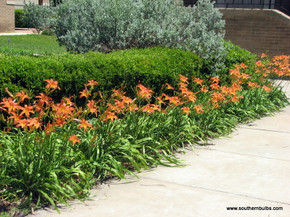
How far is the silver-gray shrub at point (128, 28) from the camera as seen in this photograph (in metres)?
9.73

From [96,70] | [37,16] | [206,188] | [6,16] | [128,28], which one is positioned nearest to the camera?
[206,188]

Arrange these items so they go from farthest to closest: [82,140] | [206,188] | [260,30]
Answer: [260,30] < [82,140] < [206,188]

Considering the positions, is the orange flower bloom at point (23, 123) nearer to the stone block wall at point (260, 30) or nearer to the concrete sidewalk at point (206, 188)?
the concrete sidewalk at point (206, 188)

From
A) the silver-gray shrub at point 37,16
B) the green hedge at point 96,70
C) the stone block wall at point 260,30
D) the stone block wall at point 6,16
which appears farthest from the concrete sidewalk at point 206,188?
the stone block wall at point 6,16

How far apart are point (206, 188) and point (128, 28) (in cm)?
549

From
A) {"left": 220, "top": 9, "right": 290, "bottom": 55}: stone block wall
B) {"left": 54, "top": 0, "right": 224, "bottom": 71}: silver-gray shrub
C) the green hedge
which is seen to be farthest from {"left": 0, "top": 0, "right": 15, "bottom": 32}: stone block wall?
the green hedge

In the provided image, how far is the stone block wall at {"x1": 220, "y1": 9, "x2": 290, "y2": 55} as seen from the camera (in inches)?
619

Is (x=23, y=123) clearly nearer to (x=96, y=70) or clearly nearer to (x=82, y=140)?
(x=82, y=140)

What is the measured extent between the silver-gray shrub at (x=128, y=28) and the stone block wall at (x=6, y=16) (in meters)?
20.9

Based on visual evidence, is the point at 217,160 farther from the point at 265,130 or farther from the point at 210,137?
the point at 265,130

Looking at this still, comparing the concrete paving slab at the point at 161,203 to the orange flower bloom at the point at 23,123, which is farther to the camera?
the orange flower bloom at the point at 23,123

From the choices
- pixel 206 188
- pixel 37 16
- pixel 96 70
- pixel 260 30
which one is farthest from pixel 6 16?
pixel 206 188

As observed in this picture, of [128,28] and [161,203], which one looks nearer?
[161,203]

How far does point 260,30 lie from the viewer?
16.1 metres
